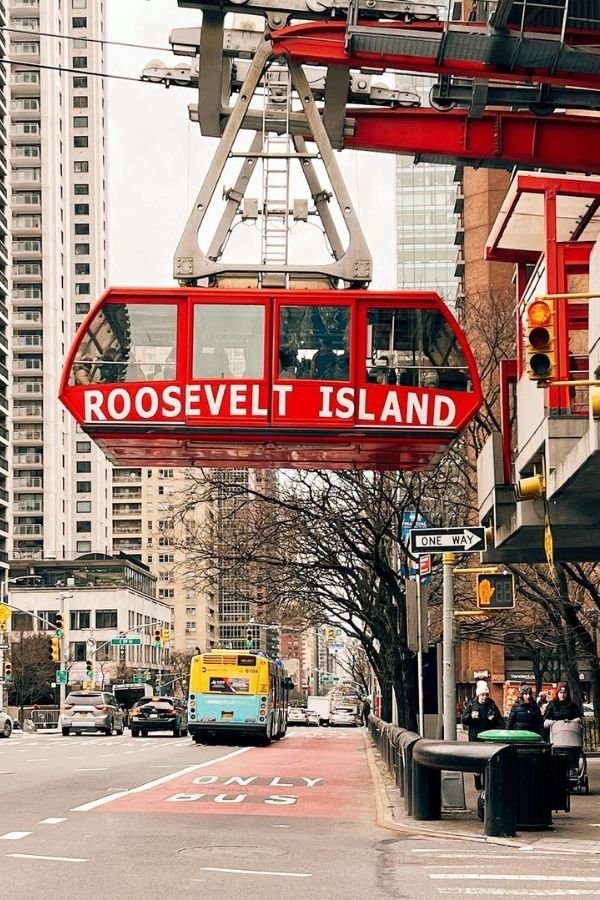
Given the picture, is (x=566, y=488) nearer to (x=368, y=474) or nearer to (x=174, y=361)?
(x=174, y=361)

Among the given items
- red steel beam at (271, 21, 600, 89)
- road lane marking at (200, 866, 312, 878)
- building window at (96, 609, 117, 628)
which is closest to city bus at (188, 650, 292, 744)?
red steel beam at (271, 21, 600, 89)

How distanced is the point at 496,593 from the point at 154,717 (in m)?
35.3

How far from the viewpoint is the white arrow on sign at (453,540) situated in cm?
1775

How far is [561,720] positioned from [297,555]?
18.1 m

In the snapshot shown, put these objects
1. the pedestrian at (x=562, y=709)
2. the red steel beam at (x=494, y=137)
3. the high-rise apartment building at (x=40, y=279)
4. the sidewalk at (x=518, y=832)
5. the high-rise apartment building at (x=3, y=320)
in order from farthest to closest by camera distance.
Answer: the high-rise apartment building at (x=40, y=279)
the high-rise apartment building at (x=3, y=320)
the pedestrian at (x=562, y=709)
the red steel beam at (x=494, y=137)
the sidewalk at (x=518, y=832)

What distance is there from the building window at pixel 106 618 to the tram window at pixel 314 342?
4365 inches

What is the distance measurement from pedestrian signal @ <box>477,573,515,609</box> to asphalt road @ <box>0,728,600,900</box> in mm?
3249

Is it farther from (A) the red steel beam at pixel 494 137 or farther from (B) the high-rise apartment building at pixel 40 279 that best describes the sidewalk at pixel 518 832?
(B) the high-rise apartment building at pixel 40 279

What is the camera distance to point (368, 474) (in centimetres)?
3675

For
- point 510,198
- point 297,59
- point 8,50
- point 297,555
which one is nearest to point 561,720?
point 510,198

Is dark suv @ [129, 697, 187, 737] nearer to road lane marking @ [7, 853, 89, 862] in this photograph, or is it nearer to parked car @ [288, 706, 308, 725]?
road lane marking @ [7, 853, 89, 862]

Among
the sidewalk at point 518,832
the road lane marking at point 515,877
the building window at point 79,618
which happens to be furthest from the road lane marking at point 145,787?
the building window at point 79,618

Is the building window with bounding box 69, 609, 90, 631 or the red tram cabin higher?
the building window with bounding box 69, 609, 90, 631

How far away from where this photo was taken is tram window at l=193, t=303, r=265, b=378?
15.7 meters
